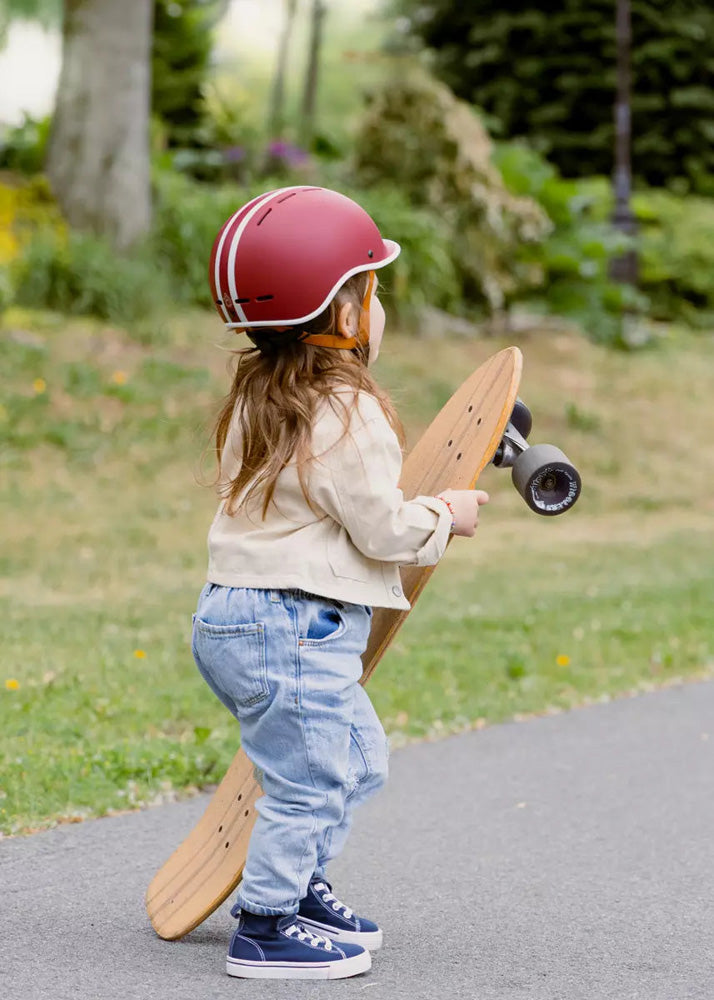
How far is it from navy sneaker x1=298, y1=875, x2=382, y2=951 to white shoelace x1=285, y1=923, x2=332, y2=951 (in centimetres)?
5

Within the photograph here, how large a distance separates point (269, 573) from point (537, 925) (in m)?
1.19

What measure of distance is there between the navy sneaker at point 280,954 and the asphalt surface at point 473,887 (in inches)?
1.1

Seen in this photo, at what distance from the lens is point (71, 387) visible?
1148cm

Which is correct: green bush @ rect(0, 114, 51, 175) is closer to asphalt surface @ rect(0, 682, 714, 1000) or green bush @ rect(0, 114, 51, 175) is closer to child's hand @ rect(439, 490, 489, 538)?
asphalt surface @ rect(0, 682, 714, 1000)

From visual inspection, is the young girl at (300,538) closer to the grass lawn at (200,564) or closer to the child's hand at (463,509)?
the child's hand at (463,509)

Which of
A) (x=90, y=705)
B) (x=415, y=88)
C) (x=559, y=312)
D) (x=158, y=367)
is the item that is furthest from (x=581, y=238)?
(x=90, y=705)

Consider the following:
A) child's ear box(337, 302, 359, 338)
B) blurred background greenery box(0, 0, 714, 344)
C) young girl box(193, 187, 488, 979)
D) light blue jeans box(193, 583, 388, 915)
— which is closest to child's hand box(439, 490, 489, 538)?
young girl box(193, 187, 488, 979)

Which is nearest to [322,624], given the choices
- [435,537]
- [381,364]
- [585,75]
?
[435,537]

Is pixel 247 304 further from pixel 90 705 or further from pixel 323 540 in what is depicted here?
pixel 90 705

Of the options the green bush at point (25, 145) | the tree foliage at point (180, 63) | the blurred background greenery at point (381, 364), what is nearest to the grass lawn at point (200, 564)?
the blurred background greenery at point (381, 364)

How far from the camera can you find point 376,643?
135 inches

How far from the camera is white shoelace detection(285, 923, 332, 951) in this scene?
312 centimetres

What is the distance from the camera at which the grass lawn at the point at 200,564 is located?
5.21 meters

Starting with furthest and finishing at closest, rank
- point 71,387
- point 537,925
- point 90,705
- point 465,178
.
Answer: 1. point 465,178
2. point 71,387
3. point 90,705
4. point 537,925
